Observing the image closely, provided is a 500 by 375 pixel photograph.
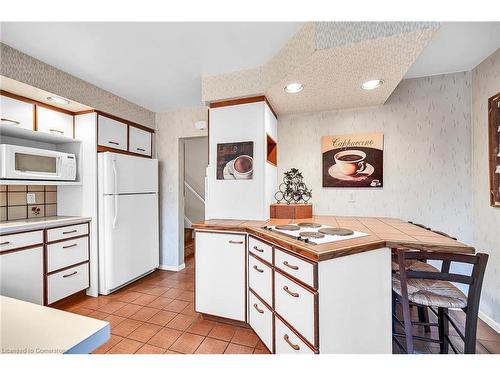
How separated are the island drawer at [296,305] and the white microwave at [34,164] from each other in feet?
7.78

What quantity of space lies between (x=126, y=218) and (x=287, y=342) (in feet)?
7.42

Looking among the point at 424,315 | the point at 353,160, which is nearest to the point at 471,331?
the point at 424,315

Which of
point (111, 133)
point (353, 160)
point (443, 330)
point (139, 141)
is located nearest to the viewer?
point (443, 330)

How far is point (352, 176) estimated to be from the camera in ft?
8.45

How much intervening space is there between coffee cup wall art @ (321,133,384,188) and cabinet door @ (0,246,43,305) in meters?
2.99

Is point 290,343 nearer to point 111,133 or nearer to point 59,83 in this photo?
point 111,133

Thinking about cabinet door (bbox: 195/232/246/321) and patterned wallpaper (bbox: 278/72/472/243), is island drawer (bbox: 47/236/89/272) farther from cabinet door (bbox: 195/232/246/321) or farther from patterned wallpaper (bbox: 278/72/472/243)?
patterned wallpaper (bbox: 278/72/472/243)

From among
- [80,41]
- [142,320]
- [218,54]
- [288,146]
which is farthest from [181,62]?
[142,320]

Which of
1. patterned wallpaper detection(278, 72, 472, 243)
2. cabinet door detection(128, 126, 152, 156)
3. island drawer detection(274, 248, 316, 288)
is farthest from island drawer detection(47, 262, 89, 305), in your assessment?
patterned wallpaper detection(278, 72, 472, 243)

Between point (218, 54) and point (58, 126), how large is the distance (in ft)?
6.29

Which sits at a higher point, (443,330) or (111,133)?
(111,133)

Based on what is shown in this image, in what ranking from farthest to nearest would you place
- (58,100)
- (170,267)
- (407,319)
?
(170,267) → (58,100) → (407,319)

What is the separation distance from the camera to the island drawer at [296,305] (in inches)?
49.8

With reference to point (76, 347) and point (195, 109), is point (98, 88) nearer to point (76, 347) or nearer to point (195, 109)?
point (195, 109)
